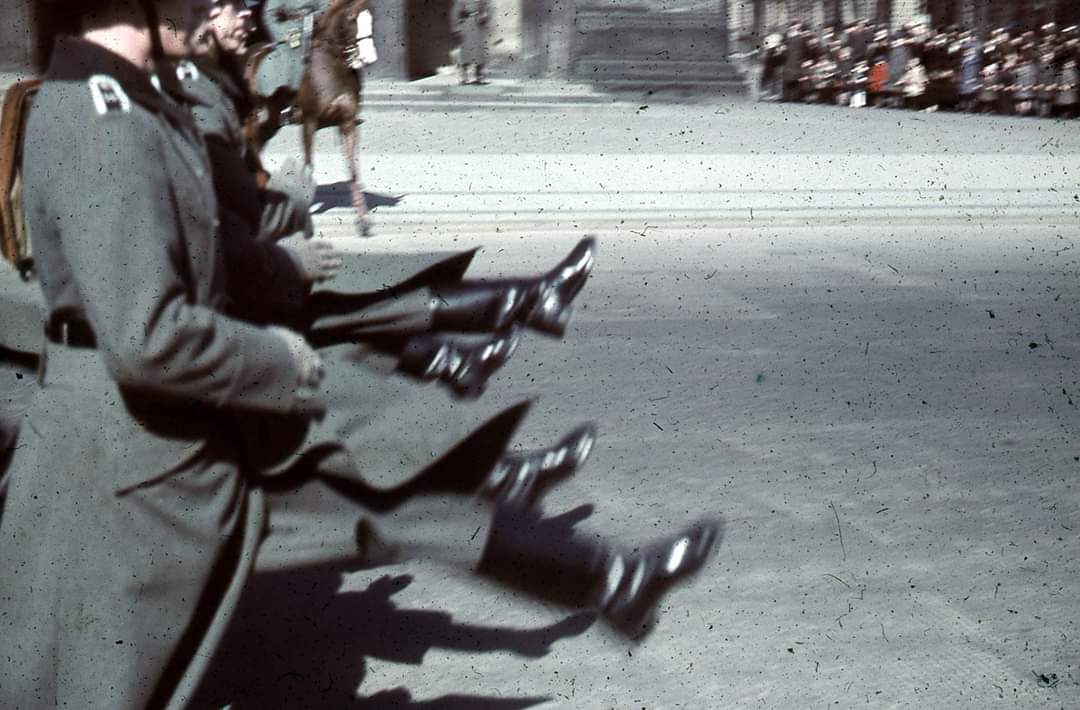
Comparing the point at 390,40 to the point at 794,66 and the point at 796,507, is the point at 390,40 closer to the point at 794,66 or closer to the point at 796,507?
the point at 794,66

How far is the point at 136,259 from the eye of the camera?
5.37ft

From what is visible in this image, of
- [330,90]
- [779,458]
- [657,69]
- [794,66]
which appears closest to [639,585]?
[779,458]

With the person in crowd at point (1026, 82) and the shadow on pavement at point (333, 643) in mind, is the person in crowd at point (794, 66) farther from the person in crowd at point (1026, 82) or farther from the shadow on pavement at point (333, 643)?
the shadow on pavement at point (333, 643)

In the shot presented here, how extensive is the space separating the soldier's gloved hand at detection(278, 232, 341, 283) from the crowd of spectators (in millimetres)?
19514

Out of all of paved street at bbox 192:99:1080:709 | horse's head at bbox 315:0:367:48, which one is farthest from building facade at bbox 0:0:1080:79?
horse's head at bbox 315:0:367:48

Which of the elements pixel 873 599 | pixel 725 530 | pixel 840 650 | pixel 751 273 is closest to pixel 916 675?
pixel 840 650

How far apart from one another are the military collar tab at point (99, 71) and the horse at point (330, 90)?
8.19 metres

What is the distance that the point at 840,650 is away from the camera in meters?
3.35

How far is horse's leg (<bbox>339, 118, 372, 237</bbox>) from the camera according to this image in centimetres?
1005

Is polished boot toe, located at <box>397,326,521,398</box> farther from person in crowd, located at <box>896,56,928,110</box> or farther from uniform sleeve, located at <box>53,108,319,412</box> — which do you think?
person in crowd, located at <box>896,56,928,110</box>

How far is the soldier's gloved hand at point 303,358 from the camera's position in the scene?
1865 millimetres

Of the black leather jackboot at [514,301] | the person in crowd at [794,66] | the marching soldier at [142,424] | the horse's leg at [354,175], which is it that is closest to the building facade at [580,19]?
the person in crowd at [794,66]

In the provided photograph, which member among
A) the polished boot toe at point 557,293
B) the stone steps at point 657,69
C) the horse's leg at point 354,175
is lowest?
the stone steps at point 657,69

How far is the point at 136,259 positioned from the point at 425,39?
2460cm
